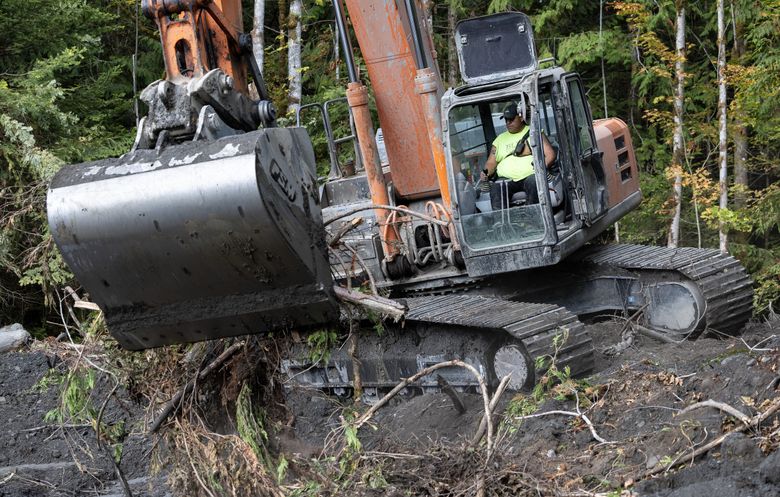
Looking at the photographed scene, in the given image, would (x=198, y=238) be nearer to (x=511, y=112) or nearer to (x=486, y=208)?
(x=486, y=208)

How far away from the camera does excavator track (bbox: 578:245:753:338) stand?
362 inches

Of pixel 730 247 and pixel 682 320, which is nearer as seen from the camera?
pixel 682 320

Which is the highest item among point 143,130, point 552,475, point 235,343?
point 143,130

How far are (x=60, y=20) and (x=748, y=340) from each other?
29.8 ft

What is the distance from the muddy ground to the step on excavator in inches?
17.0

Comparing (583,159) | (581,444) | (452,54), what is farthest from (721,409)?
(452,54)

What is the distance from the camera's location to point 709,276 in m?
9.33

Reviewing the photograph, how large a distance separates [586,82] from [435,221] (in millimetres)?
12125

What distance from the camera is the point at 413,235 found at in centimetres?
947

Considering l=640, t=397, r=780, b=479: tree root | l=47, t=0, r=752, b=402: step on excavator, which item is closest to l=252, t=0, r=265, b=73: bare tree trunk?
l=47, t=0, r=752, b=402: step on excavator

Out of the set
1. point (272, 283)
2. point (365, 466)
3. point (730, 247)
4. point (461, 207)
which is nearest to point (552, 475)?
point (365, 466)

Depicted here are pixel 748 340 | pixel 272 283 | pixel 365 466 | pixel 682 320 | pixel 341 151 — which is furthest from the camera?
pixel 341 151

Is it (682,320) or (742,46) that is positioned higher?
(742,46)

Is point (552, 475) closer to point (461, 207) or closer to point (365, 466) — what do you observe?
point (365, 466)
